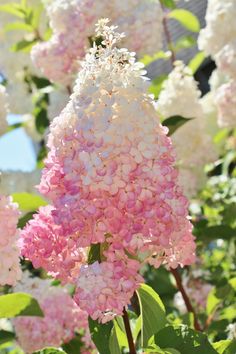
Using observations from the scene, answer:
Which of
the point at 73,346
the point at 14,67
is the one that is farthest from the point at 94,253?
the point at 14,67

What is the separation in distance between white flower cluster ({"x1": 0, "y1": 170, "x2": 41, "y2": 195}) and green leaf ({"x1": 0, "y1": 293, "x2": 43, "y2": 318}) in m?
1.83

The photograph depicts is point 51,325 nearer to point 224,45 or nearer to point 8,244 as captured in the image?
point 8,244

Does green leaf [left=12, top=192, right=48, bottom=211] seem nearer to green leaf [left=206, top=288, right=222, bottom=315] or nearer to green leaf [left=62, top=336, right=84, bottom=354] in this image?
green leaf [left=62, top=336, right=84, bottom=354]

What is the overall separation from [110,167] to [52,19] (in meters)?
1.27

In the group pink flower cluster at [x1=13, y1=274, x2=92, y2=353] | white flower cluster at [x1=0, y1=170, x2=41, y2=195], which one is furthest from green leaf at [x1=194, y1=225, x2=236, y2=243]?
white flower cluster at [x1=0, y1=170, x2=41, y2=195]

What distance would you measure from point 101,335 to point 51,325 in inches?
30.5

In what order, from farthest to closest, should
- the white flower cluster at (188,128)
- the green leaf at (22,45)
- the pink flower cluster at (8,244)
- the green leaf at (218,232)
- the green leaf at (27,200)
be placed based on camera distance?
the green leaf at (22,45) → the white flower cluster at (188,128) → the green leaf at (218,232) → the green leaf at (27,200) → the pink flower cluster at (8,244)

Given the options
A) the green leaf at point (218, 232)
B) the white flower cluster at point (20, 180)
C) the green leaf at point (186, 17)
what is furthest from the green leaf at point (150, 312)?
the white flower cluster at point (20, 180)

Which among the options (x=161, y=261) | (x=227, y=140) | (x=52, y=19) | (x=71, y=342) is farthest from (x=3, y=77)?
(x=161, y=261)

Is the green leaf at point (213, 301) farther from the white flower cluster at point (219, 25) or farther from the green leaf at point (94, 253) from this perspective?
the green leaf at point (94, 253)

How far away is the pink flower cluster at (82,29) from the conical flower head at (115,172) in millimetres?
1049

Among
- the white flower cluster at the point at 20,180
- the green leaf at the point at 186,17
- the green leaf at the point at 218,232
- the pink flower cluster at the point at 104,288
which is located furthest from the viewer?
the white flower cluster at the point at 20,180

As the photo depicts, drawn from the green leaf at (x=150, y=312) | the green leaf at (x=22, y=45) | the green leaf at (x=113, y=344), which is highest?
the green leaf at (x=22, y=45)

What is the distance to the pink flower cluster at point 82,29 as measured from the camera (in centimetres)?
206
